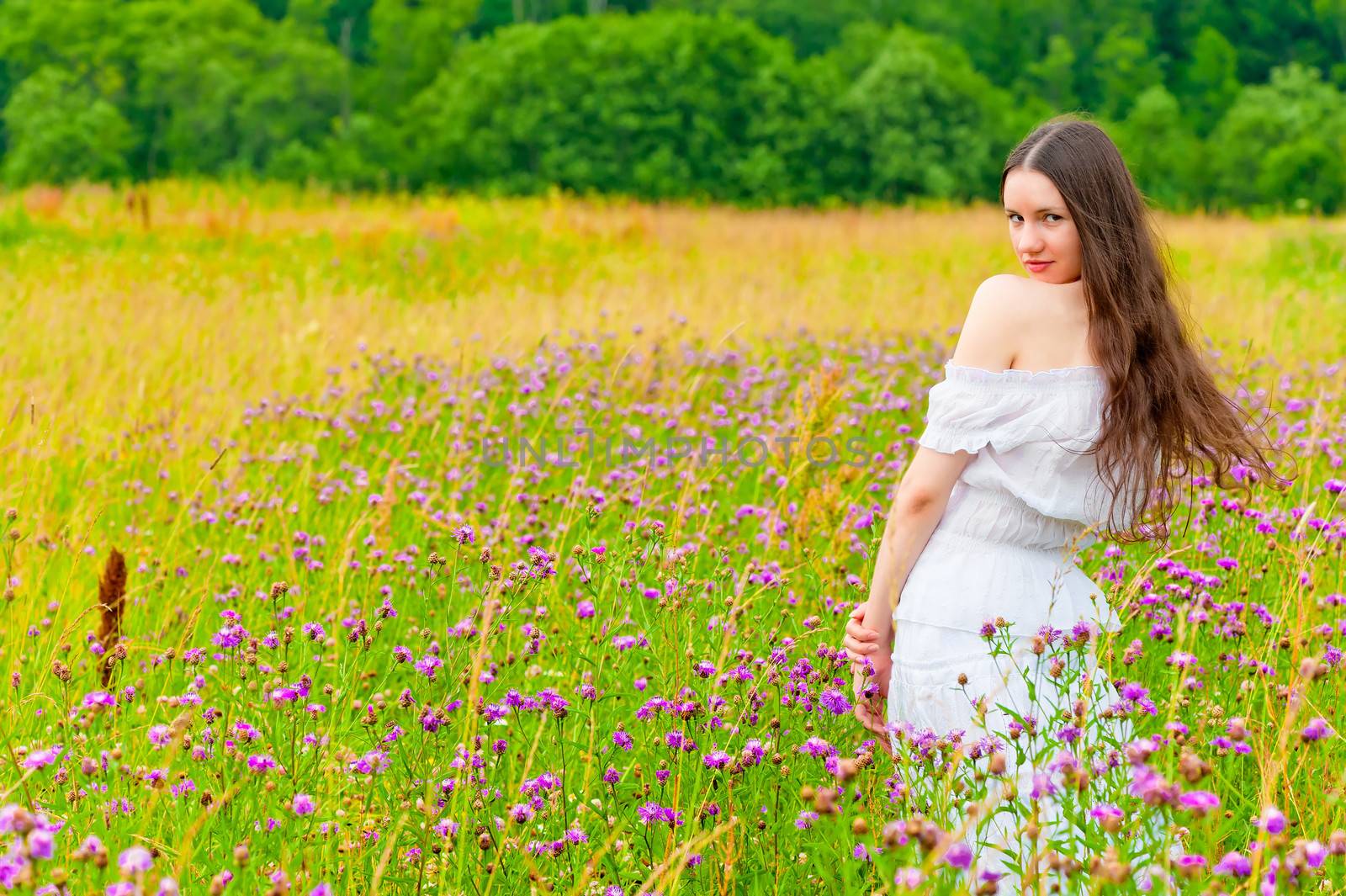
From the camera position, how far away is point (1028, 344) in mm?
2396

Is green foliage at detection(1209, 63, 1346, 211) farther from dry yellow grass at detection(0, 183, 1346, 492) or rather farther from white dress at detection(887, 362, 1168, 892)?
white dress at detection(887, 362, 1168, 892)

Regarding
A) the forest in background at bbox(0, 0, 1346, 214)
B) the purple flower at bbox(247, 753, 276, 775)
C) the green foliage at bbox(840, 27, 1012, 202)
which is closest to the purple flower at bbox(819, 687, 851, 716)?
the purple flower at bbox(247, 753, 276, 775)

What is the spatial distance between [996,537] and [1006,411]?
266 mm

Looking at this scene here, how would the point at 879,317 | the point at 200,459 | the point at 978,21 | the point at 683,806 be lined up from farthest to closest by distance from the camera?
the point at 978,21
the point at 879,317
the point at 200,459
the point at 683,806

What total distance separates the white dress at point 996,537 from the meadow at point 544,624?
13cm

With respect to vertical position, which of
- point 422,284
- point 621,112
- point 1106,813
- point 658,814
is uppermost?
point 621,112

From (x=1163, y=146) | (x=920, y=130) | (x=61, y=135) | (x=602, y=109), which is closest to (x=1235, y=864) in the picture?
(x=602, y=109)

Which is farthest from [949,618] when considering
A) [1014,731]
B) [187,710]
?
[187,710]

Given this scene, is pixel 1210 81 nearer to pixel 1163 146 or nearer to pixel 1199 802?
pixel 1163 146

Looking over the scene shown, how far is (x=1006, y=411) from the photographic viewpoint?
2355 mm

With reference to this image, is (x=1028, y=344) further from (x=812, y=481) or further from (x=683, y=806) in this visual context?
(x=812, y=481)

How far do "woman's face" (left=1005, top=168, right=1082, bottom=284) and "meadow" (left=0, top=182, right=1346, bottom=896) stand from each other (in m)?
0.77

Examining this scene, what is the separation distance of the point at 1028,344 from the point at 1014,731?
2.77ft

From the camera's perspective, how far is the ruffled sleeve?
2.35 m
